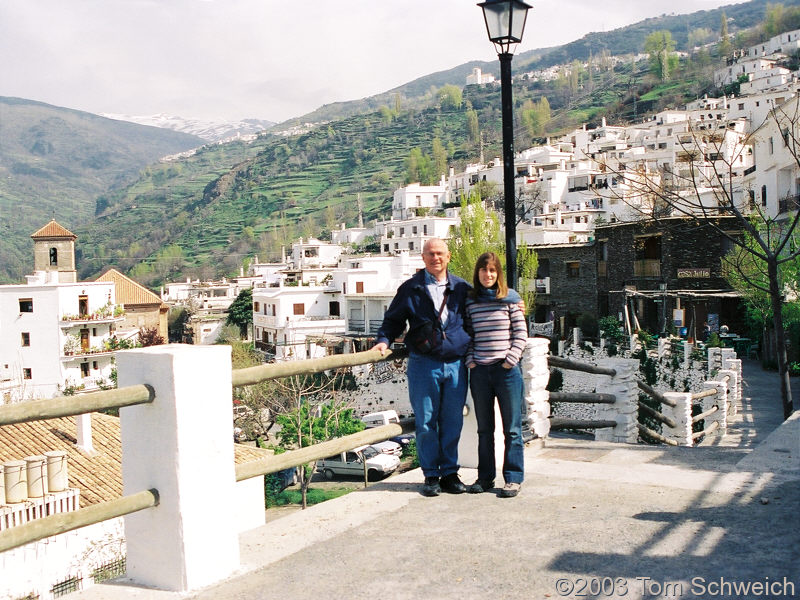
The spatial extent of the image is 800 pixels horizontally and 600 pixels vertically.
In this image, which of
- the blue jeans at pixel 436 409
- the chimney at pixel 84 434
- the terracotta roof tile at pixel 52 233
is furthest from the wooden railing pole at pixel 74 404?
the terracotta roof tile at pixel 52 233

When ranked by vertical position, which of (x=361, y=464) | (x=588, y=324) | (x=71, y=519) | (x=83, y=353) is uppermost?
(x=71, y=519)

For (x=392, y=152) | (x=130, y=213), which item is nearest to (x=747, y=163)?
(x=392, y=152)

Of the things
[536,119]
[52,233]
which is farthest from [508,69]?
[536,119]

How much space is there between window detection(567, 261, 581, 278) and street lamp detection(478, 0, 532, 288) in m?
36.9

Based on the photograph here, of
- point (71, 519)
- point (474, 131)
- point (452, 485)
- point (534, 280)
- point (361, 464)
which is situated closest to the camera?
point (71, 519)

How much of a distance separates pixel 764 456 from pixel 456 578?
10.4 ft

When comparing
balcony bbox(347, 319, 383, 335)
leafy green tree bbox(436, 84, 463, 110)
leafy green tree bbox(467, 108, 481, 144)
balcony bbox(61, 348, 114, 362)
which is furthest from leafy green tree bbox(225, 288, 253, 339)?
leafy green tree bbox(436, 84, 463, 110)

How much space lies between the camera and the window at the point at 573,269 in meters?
43.4

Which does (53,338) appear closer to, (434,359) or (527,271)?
(527,271)

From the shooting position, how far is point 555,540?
410 centimetres

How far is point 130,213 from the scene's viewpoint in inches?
7343

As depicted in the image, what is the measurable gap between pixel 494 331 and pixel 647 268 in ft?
114

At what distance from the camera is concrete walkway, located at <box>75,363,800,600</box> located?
349 cm

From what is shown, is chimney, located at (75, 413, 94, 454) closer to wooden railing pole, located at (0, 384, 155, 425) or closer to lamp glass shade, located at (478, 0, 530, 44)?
lamp glass shade, located at (478, 0, 530, 44)
